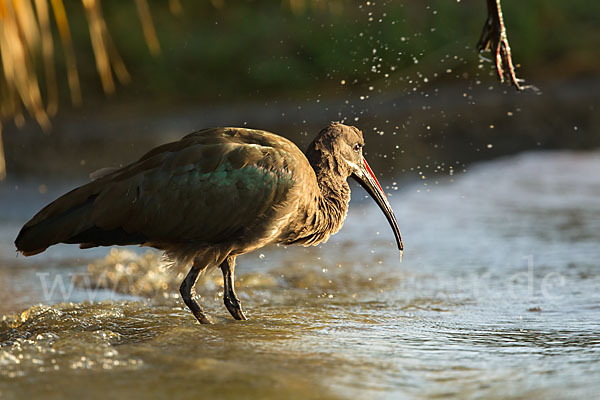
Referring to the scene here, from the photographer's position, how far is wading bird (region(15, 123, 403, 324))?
12.8 feet

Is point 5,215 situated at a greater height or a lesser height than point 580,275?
greater

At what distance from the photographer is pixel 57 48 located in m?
13.9

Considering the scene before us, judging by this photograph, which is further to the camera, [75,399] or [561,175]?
[561,175]

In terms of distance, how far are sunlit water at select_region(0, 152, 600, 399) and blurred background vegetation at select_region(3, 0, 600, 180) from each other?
7.67 ft

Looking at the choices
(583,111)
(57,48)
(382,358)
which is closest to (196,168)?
(382,358)

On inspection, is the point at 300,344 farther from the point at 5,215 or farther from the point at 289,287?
the point at 5,215

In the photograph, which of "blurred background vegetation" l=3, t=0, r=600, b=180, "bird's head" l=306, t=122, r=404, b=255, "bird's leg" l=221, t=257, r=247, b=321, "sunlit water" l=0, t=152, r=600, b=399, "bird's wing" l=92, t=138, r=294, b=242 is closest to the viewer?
"sunlit water" l=0, t=152, r=600, b=399

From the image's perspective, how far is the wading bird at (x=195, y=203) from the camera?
391 cm

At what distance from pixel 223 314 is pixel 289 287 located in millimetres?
809

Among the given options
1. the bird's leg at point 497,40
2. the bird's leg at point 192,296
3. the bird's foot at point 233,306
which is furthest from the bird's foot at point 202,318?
the bird's leg at point 497,40

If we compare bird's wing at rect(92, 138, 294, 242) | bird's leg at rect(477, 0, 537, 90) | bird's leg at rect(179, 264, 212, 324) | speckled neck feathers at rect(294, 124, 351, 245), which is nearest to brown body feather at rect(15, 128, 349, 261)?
bird's wing at rect(92, 138, 294, 242)

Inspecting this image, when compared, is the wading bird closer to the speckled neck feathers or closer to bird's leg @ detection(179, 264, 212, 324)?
bird's leg @ detection(179, 264, 212, 324)

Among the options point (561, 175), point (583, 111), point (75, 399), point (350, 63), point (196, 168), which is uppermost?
point (350, 63)

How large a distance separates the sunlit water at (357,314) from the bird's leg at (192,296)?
69 mm
